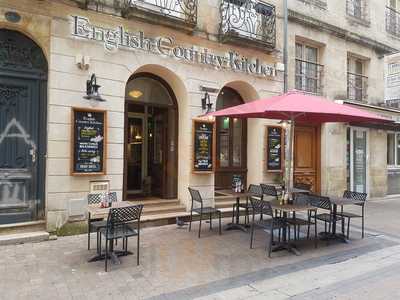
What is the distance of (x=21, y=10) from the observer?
6.55 meters

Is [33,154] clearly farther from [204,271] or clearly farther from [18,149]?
[204,271]

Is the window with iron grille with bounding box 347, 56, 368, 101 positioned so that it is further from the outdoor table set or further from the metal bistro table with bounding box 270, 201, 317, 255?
the outdoor table set

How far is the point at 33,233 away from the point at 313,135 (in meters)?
8.58

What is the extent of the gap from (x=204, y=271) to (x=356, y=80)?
34.7 feet

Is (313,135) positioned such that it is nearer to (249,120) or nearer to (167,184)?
(249,120)

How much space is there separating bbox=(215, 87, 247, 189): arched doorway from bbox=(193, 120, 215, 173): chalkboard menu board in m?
0.94

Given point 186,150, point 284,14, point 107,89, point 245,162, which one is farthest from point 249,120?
point 107,89

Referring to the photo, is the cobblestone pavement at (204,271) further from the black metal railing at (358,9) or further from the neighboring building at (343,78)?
the black metal railing at (358,9)

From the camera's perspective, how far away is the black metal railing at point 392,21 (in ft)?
45.8

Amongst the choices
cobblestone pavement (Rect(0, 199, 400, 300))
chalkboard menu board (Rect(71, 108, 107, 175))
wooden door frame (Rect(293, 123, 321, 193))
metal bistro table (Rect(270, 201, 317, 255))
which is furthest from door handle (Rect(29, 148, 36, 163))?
wooden door frame (Rect(293, 123, 321, 193))

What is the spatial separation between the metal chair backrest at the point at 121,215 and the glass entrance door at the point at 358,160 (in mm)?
9241

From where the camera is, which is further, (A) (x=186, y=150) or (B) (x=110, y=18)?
(A) (x=186, y=150)

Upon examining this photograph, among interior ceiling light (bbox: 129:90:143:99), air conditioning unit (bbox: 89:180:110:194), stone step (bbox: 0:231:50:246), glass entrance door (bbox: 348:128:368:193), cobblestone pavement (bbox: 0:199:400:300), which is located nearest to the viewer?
cobblestone pavement (bbox: 0:199:400:300)

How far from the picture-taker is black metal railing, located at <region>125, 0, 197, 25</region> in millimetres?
7815
